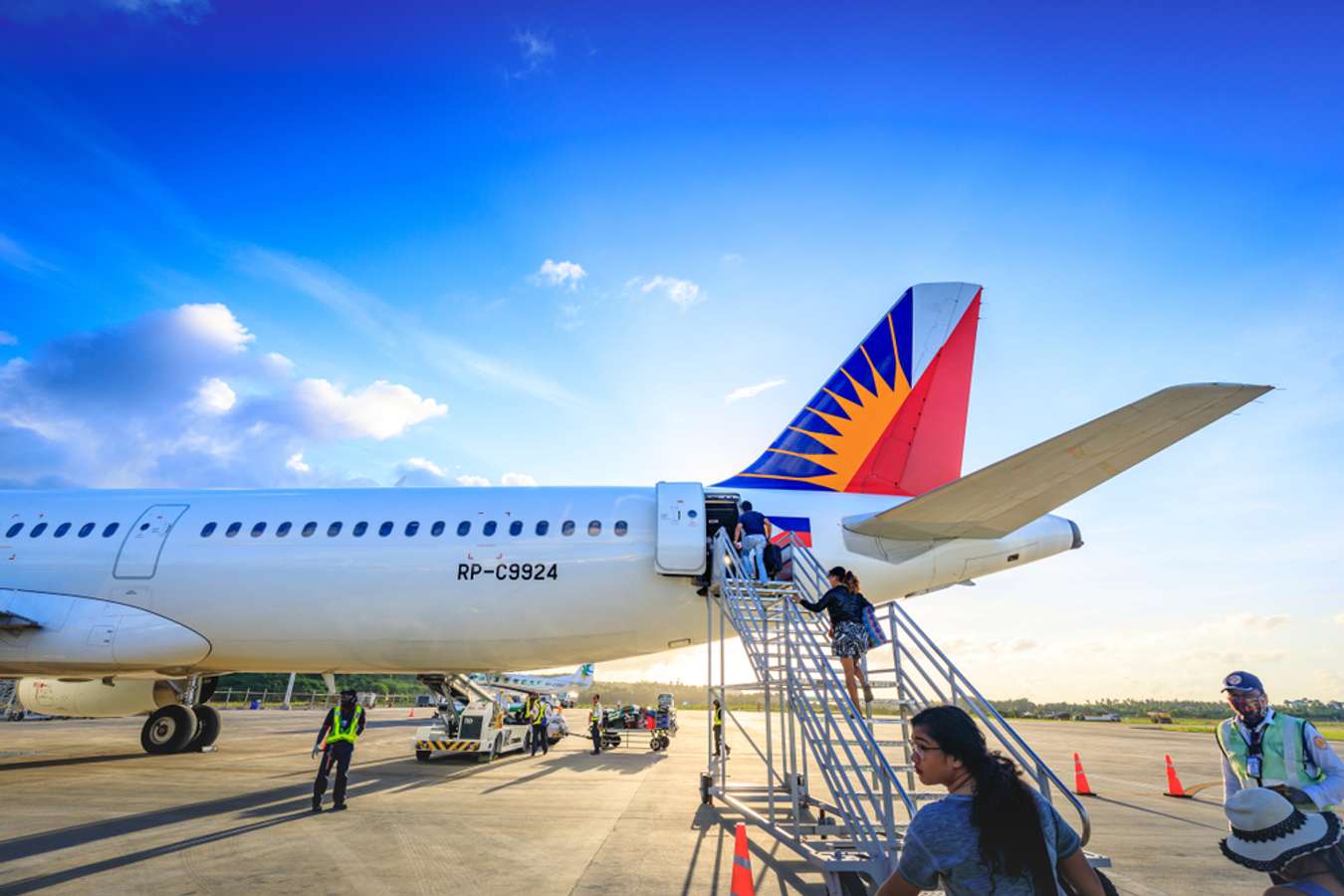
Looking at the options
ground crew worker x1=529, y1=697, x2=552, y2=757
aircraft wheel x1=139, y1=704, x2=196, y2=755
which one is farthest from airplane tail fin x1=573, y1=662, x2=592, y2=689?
aircraft wheel x1=139, y1=704, x2=196, y2=755

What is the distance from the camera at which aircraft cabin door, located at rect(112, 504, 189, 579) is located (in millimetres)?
11281

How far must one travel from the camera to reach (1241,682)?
152 inches

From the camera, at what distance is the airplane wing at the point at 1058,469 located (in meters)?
5.87

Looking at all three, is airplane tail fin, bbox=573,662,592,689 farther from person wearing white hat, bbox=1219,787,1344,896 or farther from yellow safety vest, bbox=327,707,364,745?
person wearing white hat, bbox=1219,787,1344,896

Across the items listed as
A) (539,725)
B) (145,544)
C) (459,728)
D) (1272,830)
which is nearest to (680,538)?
(459,728)

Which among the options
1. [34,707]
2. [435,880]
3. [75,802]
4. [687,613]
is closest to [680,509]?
[687,613]

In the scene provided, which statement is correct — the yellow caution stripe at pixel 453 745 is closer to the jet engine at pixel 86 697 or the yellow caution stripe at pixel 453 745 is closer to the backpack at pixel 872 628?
the jet engine at pixel 86 697

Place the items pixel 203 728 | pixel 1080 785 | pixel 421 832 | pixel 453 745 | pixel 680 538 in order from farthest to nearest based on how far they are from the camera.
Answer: pixel 203 728
pixel 453 745
pixel 1080 785
pixel 680 538
pixel 421 832

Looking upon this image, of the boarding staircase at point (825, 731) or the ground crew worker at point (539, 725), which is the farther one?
the ground crew worker at point (539, 725)

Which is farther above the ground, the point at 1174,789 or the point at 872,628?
the point at 872,628

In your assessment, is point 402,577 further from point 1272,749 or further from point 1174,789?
point 1174,789

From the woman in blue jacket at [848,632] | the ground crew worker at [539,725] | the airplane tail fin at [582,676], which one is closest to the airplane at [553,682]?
the airplane tail fin at [582,676]

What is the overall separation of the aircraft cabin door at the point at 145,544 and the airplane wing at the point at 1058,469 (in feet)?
35.7

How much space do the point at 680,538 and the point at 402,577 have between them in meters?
4.14
